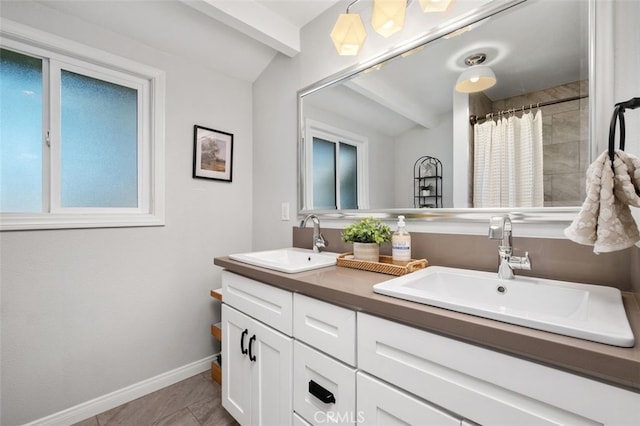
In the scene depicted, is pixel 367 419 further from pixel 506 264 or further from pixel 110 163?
pixel 110 163

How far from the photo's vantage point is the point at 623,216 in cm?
57

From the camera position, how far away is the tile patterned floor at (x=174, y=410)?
1516 mm

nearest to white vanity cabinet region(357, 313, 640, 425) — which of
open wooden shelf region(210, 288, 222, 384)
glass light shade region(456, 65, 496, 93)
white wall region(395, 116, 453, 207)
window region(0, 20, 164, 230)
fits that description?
white wall region(395, 116, 453, 207)

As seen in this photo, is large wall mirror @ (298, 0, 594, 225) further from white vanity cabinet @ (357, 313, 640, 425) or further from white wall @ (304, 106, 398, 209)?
white vanity cabinet @ (357, 313, 640, 425)

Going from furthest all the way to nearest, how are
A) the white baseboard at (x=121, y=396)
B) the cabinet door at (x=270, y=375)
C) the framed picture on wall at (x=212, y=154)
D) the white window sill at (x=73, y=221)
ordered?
the framed picture on wall at (x=212, y=154)
the white baseboard at (x=121, y=396)
the white window sill at (x=73, y=221)
the cabinet door at (x=270, y=375)

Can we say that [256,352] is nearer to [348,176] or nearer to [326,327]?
[326,327]

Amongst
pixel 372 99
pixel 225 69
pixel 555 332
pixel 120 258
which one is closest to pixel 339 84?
pixel 372 99

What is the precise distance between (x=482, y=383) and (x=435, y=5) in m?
1.36

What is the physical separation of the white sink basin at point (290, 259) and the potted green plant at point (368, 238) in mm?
137

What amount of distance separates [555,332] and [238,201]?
2.04 metres

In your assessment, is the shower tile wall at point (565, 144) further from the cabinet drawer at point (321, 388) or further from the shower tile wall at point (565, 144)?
the cabinet drawer at point (321, 388)

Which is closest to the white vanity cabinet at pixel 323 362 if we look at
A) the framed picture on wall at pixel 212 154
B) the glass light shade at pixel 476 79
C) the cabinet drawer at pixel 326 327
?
the cabinet drawer at pixel 326 327

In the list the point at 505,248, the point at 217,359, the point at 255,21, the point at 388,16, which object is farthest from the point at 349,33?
the point at 217,359

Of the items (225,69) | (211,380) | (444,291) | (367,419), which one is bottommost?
(211,380)
